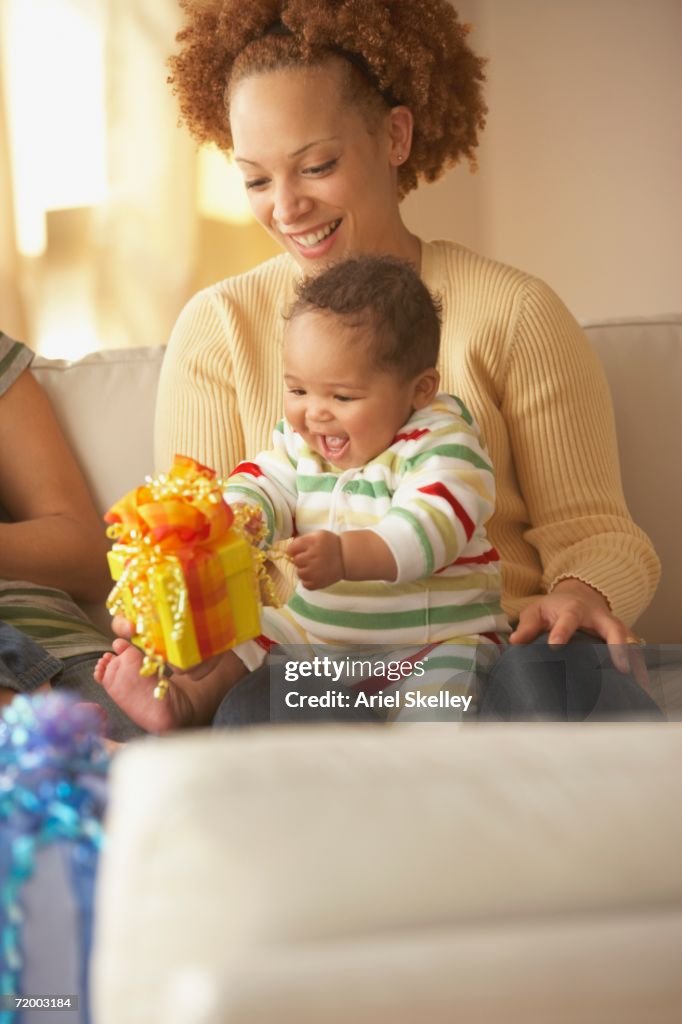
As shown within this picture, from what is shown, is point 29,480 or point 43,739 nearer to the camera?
point 43,739

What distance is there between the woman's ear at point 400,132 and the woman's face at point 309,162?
0.07m

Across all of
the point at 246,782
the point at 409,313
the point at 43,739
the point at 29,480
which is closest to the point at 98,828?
the point at 43,739

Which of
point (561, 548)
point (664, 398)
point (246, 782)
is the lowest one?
point (561, 548)

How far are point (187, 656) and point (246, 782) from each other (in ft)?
1.78

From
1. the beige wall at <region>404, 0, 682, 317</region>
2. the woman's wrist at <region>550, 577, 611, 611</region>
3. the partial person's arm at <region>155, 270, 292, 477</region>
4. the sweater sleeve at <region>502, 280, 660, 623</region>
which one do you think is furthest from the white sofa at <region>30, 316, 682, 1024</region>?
the beige wall at <region>404, 0, 682, 317</region>

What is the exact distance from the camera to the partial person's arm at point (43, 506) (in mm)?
1620

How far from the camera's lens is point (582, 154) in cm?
292

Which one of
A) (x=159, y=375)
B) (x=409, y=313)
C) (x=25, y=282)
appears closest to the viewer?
(x=409, y=313)

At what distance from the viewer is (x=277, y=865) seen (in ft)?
1.77

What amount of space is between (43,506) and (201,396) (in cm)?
25

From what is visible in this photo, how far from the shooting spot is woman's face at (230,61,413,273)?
1.56 m

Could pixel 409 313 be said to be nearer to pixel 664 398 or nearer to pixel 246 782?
pixel 664 398

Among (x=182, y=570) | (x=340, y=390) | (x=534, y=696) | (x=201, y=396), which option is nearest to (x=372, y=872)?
(x=182, y=570)

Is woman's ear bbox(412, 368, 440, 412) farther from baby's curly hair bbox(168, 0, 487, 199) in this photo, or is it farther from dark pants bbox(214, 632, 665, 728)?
baby's curly hair bbox(168, 0, 487, 199)
